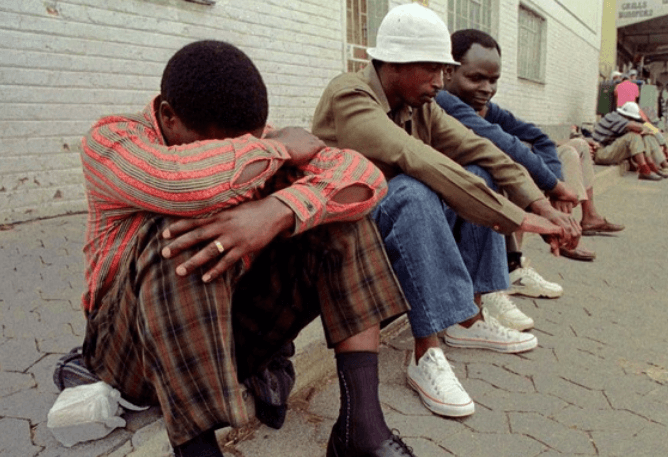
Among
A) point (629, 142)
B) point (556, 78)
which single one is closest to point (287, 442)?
point (629, 142)

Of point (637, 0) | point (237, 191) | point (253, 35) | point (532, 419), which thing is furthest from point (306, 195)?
point (637, 0)

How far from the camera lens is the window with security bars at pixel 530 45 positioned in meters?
12.7

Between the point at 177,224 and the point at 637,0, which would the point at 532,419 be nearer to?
the point at 177,224

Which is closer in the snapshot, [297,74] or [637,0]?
[297,74]

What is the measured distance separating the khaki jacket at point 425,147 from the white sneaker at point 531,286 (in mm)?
1092

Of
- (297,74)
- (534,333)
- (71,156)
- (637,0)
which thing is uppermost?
(637,0)

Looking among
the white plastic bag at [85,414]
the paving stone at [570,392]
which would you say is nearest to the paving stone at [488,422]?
the paving stone at [570,392]

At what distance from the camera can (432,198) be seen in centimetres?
195

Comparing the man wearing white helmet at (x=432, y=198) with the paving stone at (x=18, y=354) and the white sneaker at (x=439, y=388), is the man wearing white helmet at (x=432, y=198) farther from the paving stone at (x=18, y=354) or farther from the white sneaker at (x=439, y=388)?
the paving stone at (x=18, y=354)

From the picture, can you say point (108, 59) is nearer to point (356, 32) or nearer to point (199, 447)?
point (356, 32)

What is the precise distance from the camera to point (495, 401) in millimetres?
2129

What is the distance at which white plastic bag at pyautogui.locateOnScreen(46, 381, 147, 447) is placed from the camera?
1.59m

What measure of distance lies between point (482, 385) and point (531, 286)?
1302 mm

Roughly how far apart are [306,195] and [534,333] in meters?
1.88
